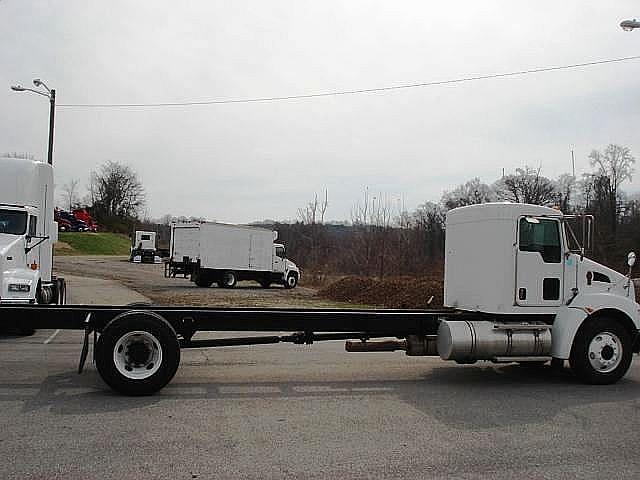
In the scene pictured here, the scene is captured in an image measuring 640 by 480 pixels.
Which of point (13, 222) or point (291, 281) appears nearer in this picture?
point (13, 222)

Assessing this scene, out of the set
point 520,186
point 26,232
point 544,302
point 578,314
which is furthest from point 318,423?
point 520,186

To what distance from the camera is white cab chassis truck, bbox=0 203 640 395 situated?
9.09 meters

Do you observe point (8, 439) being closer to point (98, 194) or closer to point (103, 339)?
point (103, 339)

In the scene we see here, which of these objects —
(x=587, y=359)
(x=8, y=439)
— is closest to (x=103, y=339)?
(x=8, y=439)

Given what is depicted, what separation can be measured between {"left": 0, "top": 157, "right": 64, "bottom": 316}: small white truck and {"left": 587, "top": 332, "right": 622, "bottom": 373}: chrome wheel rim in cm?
993

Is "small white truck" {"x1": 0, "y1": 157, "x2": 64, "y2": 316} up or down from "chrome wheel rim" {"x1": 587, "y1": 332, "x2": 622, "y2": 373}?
up

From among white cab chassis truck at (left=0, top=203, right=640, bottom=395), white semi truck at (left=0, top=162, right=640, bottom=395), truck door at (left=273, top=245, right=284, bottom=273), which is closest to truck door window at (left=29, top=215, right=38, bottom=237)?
white semi truck at (left=0, top=162, right=640, bottom=395)

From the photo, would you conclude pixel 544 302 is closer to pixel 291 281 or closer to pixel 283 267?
pixel 283 267

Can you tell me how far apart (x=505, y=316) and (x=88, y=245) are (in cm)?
7002

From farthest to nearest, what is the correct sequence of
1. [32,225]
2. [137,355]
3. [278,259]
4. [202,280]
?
[278,259] < [202,280] < [32,225] < [137,355]

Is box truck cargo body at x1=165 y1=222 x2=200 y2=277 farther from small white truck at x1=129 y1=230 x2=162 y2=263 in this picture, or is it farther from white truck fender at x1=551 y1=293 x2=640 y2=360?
small white truck at x1=129 y1=230 x2=162 y2=263

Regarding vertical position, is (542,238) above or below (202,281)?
above

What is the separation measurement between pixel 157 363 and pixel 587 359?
5880 mm

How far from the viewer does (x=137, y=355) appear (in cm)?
838
